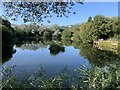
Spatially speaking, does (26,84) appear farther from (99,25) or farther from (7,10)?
(99,25)

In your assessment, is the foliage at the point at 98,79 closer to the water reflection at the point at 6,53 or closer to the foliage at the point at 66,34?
the water reflection at the point at 6,53

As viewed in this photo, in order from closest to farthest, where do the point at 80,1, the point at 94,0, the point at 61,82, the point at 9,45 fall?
the point at 80,1 < the point at 94,0 < the point at 61,82 < the point at 9,45

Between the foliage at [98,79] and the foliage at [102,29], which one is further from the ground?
the foliage at [98,79]

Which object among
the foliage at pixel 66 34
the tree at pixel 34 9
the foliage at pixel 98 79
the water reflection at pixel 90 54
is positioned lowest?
the foliage at pixel 66 34

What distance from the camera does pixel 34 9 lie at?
4.94 m

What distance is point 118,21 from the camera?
4372 cm

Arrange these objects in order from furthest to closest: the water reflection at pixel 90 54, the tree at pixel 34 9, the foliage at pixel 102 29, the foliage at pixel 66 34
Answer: the foliage at pixel 66 34, the foliage at pixel 102 29, the water reflection at pixel 90 54, the tree at pixel 34 9

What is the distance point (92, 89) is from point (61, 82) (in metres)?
0.79

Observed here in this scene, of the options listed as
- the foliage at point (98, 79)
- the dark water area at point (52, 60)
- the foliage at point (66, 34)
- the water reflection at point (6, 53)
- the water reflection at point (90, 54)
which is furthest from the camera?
the foliage at point (66, 34)

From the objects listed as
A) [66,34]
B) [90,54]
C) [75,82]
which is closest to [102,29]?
[90,54]

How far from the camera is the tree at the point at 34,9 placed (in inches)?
191

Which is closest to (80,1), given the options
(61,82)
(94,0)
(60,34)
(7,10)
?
(94,0)

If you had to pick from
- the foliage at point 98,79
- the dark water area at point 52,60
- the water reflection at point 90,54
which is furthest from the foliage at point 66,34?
the foliage at point 98,79

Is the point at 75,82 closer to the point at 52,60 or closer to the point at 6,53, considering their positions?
the point at 52,60
